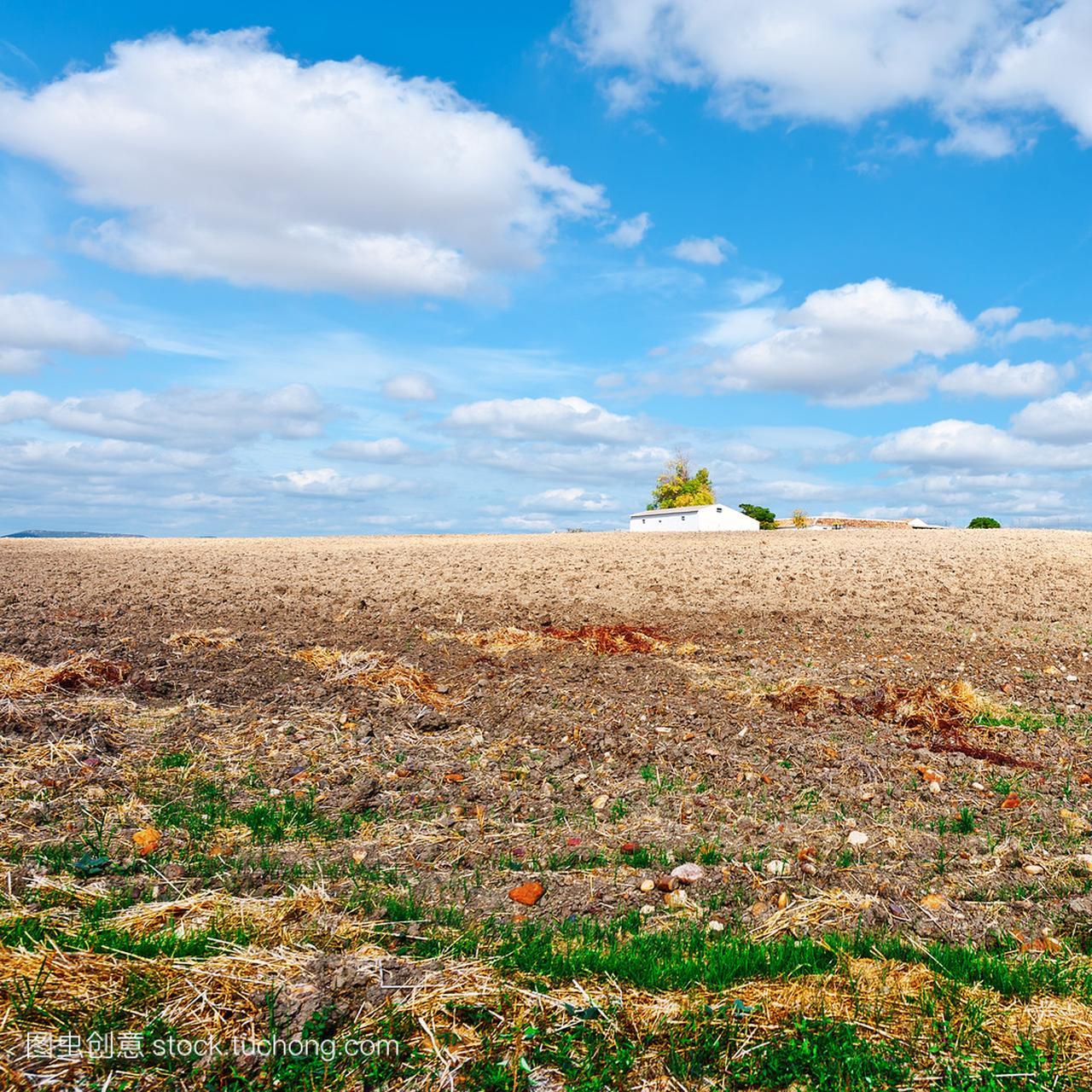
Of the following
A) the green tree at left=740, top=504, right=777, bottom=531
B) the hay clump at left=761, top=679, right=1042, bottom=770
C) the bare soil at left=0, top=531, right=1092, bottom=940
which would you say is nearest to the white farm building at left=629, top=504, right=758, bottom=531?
the green tree at left=740, top=504, right=777, bottom=531

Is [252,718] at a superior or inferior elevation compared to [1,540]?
inferior

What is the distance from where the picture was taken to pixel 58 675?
877 centimetres

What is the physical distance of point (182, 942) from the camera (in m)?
3.71

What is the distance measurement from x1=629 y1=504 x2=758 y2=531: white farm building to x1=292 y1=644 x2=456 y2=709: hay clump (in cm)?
5859

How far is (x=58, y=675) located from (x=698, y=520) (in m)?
64.8

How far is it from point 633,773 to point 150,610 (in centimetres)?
1062

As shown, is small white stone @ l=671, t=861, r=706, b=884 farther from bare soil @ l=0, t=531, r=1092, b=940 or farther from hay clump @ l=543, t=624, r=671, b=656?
hay clump @ l=543, t=624, r=671, b=656

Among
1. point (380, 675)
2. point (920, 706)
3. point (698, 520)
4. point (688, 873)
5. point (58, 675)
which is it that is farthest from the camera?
point (698, 520)

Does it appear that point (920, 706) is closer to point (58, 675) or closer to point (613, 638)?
point (613, 638)

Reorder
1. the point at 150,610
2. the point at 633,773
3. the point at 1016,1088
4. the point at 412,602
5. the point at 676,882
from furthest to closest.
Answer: the point at 412,602 < the point at 150,610 < the point at 633,773 < the point at 676,882 < the point at 1016,1088

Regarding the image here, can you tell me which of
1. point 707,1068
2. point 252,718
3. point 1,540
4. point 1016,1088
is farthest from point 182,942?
point 1,540

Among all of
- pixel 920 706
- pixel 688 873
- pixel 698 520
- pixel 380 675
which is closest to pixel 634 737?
pixel 688 873

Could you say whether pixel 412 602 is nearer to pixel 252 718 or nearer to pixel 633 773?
pixel 252 718

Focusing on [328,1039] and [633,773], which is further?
[633,773]
